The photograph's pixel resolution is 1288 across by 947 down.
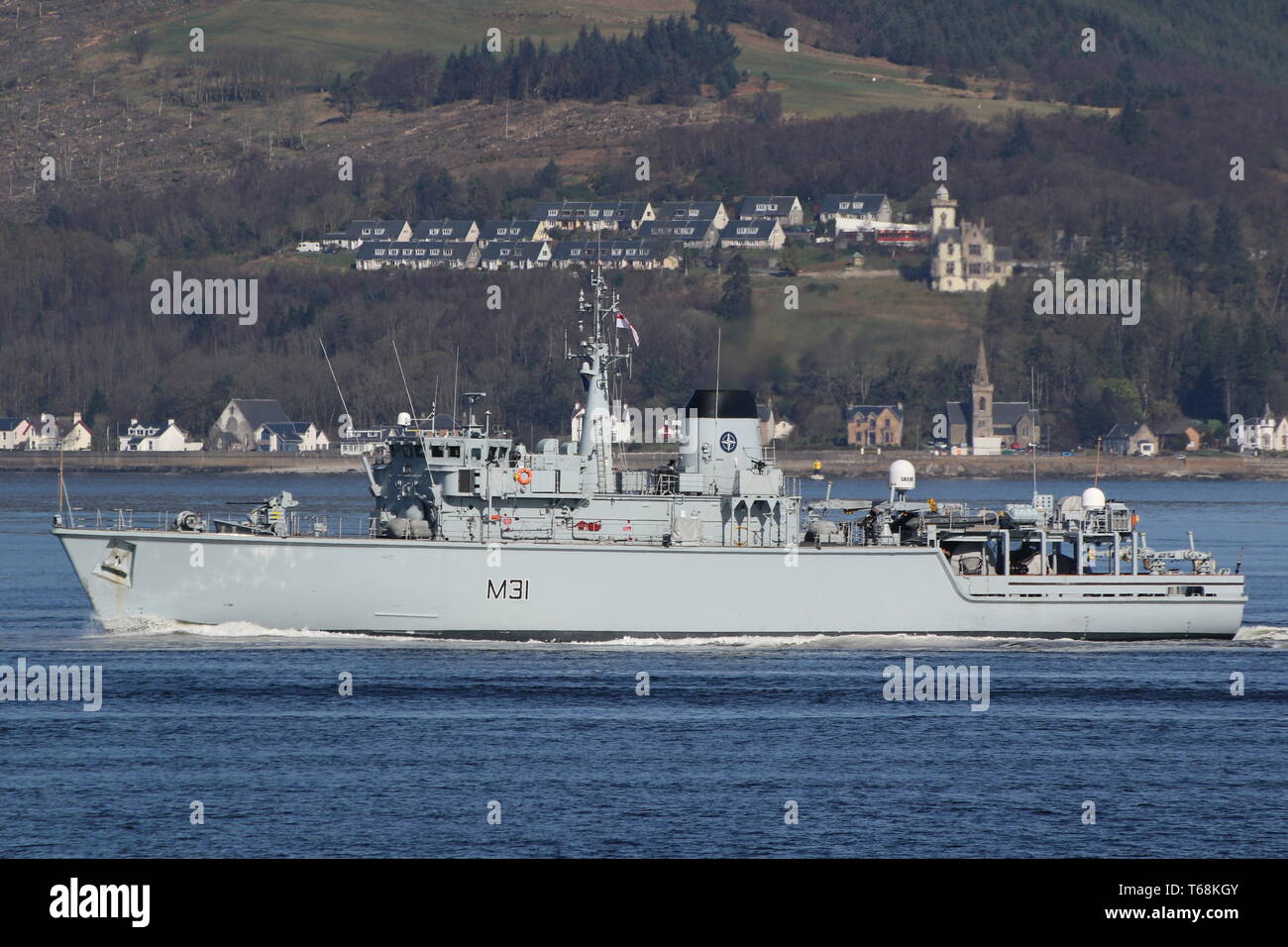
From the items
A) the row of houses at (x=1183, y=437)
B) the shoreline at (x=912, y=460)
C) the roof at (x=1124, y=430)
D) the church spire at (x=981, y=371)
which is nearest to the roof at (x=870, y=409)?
the shoreline at (x=912, y=460)

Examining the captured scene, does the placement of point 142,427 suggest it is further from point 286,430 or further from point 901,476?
point 901,476

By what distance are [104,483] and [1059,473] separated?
7262 cm

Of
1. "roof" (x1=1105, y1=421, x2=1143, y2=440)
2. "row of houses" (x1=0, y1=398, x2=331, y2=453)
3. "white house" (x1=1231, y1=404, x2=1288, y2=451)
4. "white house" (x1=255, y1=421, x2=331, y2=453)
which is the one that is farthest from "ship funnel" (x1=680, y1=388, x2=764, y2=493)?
"white house" (x1=1231, y1=404, x2=1288, y2=451)

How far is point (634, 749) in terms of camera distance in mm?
29500

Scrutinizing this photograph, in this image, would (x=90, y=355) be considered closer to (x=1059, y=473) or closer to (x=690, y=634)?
(x=1059, y=473)

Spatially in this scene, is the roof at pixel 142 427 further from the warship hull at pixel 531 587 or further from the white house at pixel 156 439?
the warship hull at pixel 531 587

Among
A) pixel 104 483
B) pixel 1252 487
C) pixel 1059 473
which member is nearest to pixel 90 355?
pixel 104 483

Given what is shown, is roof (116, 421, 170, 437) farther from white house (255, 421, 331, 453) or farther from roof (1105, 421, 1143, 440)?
roof (1105, 421, 1143, 440)

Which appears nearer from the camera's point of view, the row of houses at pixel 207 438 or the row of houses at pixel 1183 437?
the row of houses at pixel 207 438

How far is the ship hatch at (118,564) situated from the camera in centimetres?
3894

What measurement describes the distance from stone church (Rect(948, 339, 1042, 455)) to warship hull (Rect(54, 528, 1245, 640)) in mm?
114807

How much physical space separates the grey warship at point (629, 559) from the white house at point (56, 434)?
12327cm

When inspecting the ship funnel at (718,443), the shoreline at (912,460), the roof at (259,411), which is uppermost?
the roof at (259,411)
